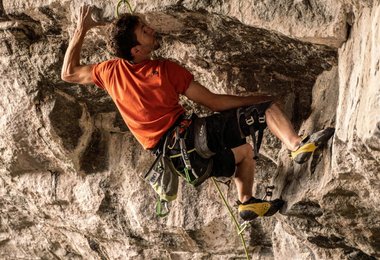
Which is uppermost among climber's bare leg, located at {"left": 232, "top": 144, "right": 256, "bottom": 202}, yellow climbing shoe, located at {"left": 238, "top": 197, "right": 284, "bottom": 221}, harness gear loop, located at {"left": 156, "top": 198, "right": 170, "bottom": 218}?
climber's bare leg, located at {"left": 232, "top": 144, "right": 256, "bottom": 202}

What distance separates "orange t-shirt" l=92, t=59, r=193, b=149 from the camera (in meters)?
4.37

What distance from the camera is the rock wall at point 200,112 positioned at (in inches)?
153

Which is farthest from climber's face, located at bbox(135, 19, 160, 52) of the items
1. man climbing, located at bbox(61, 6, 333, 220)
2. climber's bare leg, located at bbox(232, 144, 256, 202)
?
climber's bare leg, located at bbox(232, 144, 256, 202)

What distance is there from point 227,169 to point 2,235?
3.37 metres

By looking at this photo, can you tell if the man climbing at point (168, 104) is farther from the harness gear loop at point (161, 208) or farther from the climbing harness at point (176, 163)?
the harness gear loop at point (161, 208)

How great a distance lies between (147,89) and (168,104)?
0.53 ft

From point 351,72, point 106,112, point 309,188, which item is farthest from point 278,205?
point 106,112

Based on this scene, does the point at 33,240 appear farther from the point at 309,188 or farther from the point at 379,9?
the point at 379,9

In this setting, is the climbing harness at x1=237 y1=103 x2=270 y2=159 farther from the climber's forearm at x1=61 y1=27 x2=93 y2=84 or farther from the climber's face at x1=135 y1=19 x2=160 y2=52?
the climber's forearm at x1=61 y1=27 x2=93 y2=84

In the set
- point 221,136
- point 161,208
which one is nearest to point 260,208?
point 221,136

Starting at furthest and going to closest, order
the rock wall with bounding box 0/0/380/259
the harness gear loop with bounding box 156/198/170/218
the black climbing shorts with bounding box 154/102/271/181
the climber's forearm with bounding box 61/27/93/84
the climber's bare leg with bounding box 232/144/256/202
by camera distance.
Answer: the harness gear loop with bounding box 156/198/170/218
the climber's bare leg with bounding box 232/144/256/202
the climber's forearm with bounding box 61/27/93/84
the black climbing shorts with bounding box 154/102/271/181
the rock wall with bounding box 0/0/380/259

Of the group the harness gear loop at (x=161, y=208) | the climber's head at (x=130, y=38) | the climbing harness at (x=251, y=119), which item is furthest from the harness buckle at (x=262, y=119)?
the harness gear loop at (x=161, y=208)

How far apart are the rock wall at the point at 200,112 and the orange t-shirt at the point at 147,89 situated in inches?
13.4

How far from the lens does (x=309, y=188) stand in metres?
4.27
